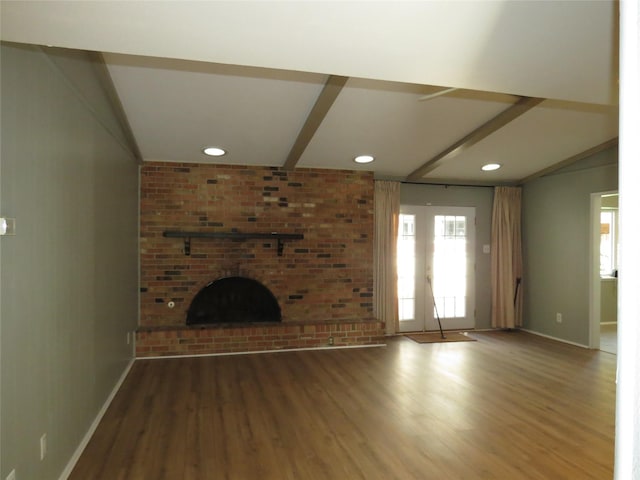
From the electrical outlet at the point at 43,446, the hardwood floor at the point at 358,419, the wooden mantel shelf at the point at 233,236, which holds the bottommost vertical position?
the hardwood floor at the point at 358,419

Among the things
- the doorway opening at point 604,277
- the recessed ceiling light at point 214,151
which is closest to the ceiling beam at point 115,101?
the recessed ceiling light at point 214,151

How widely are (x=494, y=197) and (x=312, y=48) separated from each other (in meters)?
5.30

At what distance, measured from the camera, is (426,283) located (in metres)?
6.09

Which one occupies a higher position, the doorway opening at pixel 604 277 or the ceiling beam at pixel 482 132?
the ceiling beam at pixel 482 132

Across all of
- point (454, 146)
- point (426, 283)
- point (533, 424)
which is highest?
point (454, 146)

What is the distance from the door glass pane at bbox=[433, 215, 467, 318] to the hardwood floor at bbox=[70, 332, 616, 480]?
152cm

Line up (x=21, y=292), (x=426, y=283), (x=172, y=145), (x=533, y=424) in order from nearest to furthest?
(x=21, y=292)
(x=533, y=424)
(x=172, y=145)
(x=426, y=283)

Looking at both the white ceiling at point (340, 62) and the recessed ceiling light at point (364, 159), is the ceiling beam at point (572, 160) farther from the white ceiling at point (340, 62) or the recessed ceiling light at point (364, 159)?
the recessed ceiling light at point (364, 159)

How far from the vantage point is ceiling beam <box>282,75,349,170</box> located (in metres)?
3.16

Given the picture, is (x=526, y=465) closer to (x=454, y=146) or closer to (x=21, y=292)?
(x=21, y=292)

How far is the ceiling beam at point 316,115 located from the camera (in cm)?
316

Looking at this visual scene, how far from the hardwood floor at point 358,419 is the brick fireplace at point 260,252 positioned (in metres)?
0.34

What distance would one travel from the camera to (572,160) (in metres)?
5.38

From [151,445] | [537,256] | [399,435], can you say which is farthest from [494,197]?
[151,445]
